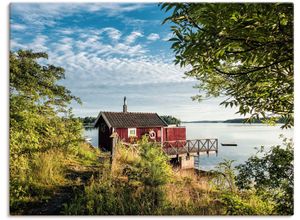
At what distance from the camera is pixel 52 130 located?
516 cm

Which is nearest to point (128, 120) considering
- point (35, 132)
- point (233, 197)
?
point (35, 132)

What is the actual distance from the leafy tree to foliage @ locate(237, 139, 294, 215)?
1.13m

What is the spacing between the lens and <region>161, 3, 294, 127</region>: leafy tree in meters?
2.03

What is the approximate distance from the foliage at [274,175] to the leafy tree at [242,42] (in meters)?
1.13

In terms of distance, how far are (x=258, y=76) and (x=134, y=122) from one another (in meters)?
10.8

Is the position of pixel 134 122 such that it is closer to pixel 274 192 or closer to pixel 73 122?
pixel 73 122

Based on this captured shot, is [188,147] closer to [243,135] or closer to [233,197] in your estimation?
[243,135]

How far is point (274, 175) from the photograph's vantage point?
3725 millimetres

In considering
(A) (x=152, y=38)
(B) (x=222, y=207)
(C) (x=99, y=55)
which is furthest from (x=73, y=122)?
(B) (x=222, y=207)

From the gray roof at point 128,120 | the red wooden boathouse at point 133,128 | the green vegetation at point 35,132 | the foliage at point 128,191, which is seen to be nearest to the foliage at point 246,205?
the foliage at point 128,191

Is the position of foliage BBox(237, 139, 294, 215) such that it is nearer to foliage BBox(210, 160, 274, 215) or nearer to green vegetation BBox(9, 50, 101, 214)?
foliage BBox(210, 160, 274, 215)

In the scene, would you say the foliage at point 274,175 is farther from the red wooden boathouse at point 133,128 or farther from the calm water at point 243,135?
the red wooden boathouse at point 133,128

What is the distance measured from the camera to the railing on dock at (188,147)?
14.7 m

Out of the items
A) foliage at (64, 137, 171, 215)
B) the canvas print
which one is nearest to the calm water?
the canvas print
